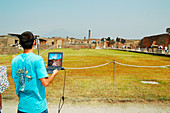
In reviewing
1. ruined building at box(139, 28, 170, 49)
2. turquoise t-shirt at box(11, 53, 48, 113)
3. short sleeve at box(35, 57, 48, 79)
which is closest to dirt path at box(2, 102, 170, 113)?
turquoise t-shirt at box(11, 53, 48, 113)

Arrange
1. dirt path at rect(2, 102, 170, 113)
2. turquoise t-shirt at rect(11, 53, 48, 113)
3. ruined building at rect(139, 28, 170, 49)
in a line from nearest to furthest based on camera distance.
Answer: turquoise t-shirt at rect(11, 53, 48, 113) < dirt path at rect(2, 102, 170, 113) < ruined building at rect(139, 28, 170, 49)

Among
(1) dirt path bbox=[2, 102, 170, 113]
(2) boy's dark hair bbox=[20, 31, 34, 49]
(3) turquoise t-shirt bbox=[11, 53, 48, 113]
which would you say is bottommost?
(1) dirt path bbox=[2, 102, 170, 113]

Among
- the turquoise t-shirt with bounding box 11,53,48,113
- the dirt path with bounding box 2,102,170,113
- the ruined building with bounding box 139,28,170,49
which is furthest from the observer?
the ruined building with bounding box 139,28,170,49

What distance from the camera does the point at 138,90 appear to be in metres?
5.23

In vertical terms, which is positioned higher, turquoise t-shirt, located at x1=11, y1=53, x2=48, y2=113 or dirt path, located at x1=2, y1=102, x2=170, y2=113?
turquoise t-shirt, located at x1=11, y1=53, x2=48, y2=113

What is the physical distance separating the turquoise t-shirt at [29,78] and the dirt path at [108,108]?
77.4 inches

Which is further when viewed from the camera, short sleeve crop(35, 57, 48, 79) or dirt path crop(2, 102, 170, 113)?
dirt path crop(2, 102, 170, 113)

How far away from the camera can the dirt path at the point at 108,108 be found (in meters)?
3.69

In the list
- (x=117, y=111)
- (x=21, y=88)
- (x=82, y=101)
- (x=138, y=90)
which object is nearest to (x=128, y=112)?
(x=117, y=111)

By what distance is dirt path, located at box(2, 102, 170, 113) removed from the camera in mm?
3693

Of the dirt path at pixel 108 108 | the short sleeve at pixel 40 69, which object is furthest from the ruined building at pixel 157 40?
the short sleeve at pixel 40 69

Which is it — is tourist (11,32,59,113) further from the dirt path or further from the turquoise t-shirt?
the dirt path

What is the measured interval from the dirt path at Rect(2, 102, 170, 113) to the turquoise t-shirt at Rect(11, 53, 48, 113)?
197 centimetres

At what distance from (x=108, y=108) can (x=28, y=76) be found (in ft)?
8.88
